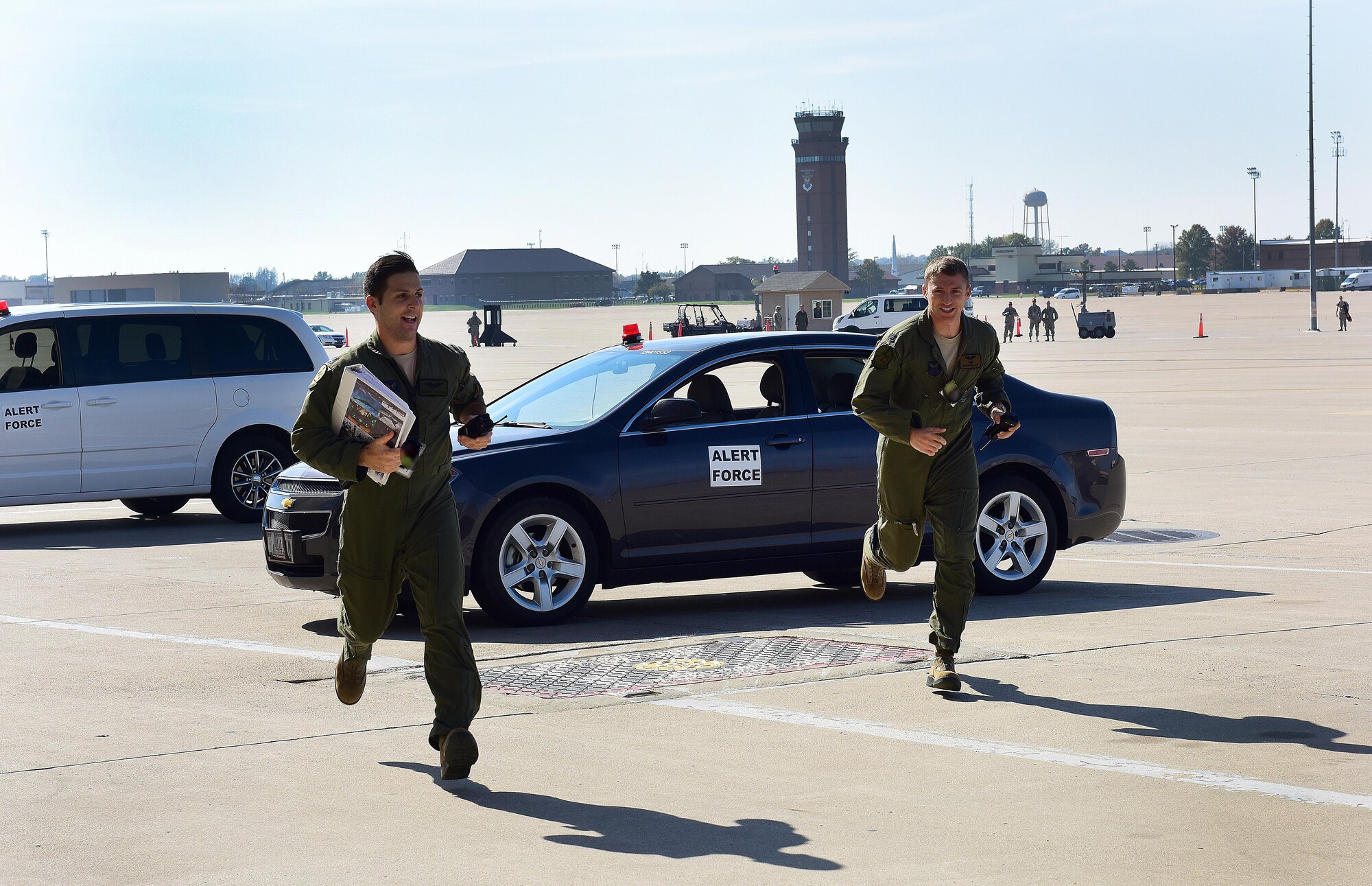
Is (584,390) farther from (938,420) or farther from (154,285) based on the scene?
(154,285)

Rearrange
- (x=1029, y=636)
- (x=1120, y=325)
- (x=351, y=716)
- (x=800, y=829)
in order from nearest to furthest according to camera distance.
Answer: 1. (x=800, y=829)
2. (x=351, y=716)
3. (x=1029, y=636)
4. (x=1120, y=325)

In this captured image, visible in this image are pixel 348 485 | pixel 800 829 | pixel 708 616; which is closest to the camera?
pixel 800 829

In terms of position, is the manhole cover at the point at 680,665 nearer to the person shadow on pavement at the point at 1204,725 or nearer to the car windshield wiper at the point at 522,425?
the person shadow on pavement at the point at 1204,725

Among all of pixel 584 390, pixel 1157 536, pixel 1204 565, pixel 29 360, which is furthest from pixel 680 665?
pixel 29 360

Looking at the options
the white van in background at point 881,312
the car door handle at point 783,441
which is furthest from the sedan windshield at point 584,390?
the white van in background at point 881,312

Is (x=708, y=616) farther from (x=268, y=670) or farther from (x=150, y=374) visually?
(x=150, y=374)

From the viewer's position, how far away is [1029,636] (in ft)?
28.1

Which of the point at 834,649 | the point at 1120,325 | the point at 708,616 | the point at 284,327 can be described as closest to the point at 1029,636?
the point at 834,649

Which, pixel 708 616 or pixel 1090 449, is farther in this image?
pixel 1090 449

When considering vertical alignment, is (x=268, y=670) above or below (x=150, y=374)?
below

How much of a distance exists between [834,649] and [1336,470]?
9897 mm

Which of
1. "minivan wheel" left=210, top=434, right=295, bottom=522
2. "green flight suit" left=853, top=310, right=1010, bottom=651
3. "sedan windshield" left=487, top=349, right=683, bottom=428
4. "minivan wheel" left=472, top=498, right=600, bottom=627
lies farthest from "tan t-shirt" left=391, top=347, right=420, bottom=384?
"minivan wheel" left=210, top=434, right=295, bottom=522

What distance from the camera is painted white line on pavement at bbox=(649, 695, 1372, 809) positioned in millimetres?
5465

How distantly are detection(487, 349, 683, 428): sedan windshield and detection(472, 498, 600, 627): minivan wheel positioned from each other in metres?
0.60
